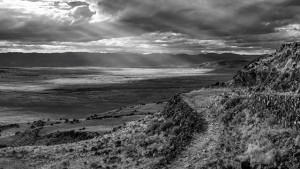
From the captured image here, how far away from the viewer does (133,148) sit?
3062 cm

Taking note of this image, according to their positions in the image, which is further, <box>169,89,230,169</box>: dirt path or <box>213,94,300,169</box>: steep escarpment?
<box>169,89,230,169</box>: dirt path

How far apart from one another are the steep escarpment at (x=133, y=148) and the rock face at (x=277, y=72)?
7.19m

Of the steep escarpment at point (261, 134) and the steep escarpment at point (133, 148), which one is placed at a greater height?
the steep escarpment at point (261, 134)

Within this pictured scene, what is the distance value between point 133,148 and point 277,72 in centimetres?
1513

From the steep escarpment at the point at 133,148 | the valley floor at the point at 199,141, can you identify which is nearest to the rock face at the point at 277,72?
the valley floor at the point at 199,141

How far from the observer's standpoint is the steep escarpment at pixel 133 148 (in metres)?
27.3

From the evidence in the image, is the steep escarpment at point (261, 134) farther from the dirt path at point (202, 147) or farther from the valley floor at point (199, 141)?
the dirt path at point (202, 147)

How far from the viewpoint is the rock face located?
2964 cm

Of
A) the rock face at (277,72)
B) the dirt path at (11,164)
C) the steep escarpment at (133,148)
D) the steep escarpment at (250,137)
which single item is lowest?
the dirt path at (11,164)

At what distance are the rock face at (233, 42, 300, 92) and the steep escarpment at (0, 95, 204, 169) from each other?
719cm

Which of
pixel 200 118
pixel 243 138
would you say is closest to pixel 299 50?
pixel 200 118

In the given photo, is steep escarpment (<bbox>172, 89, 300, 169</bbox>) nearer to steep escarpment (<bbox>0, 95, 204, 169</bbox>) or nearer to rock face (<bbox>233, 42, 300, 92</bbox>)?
steep escarpment (<bbox>0, 95, 204, 169</bbox>)

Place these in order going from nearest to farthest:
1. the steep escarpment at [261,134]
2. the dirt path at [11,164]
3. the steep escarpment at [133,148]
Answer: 1. the steep escarpment at [261,134]
2. the steep escarpment at [133,148]
3. the dirt path at [11,164]

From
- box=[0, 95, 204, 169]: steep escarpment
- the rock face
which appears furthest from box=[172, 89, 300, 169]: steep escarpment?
the rock face
